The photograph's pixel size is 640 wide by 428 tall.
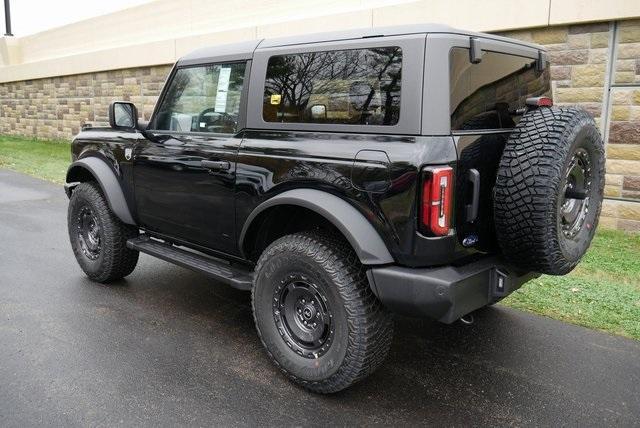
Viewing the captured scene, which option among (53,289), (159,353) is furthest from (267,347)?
(53,289)

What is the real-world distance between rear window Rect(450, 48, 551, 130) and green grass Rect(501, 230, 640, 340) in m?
1.74

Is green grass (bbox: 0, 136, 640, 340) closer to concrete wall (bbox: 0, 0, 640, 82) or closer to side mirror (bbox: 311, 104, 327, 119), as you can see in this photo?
side mirror (bbox: 311, 104, 327, 119)

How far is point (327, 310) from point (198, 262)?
123 cm

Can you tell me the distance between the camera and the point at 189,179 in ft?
12.3

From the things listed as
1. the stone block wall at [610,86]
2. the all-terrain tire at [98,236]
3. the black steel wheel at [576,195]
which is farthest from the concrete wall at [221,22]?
the all-terrain tire at [98,236]

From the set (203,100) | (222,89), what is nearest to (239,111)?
(222,89)

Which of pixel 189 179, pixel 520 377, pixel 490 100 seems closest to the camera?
pixel 490 100

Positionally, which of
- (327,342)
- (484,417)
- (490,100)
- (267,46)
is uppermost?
(267,46)

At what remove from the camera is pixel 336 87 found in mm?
3037

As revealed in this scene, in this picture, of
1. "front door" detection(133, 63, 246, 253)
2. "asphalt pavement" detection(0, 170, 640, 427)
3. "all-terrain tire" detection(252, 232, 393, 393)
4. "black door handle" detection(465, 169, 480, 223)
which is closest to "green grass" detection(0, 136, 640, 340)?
"asphalt pavement" detection(0, 170, 640, 427)

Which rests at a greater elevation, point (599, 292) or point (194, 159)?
point (194, 159)

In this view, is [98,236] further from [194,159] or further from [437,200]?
[437,200]

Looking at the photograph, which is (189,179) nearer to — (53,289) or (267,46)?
(267,46)

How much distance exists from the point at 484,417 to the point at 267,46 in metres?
2.49
